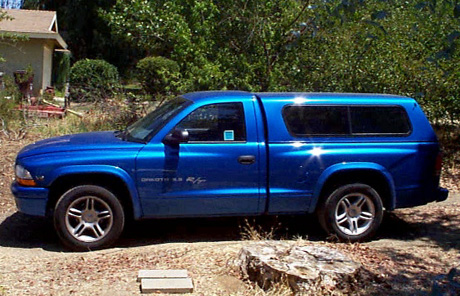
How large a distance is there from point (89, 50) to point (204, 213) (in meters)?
30.2

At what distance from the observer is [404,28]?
36.3 feet

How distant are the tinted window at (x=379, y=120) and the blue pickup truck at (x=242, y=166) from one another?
1 cm

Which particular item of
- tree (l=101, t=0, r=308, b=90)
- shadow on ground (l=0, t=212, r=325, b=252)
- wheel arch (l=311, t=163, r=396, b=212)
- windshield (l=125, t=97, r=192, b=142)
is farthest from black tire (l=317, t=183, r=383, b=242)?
tree (l=101, t=0, r=308, b=90)

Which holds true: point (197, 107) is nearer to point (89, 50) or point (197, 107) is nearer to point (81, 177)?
point (81, 177)

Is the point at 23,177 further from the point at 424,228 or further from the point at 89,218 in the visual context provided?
the point at 424,228

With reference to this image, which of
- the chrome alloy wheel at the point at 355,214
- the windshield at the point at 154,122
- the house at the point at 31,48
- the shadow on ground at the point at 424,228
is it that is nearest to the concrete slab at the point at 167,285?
the windshield at the point at 154,122

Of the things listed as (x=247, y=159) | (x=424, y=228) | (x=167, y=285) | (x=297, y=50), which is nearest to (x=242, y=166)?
(x=247, y=159)

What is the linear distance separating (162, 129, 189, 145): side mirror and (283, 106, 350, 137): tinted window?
120cm

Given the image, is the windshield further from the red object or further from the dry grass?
the red object

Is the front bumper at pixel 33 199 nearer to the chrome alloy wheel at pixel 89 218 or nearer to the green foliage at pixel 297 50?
the chrome alloy wheel at pixel 89 218

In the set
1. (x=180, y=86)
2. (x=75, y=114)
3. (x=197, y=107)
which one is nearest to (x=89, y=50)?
(x=75, y=114)

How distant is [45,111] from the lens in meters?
14.0

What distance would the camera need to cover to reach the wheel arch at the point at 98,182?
6.43m

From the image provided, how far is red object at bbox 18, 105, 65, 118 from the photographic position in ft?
40.7
